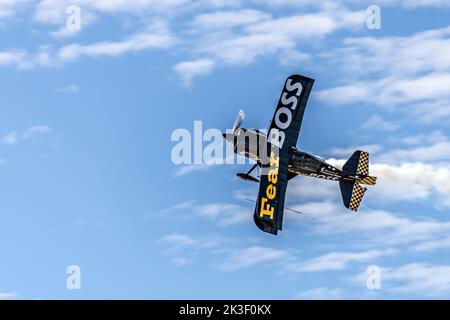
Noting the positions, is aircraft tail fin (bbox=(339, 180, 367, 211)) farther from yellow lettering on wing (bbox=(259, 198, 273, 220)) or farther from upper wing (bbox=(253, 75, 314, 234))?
yellow lettering on wing (bbox=(259, 198, 273, 220))

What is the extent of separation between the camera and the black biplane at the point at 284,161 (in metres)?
62.6

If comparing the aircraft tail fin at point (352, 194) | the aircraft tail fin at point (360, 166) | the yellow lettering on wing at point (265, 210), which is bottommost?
the yellow lettering on wing at point (265, 210)

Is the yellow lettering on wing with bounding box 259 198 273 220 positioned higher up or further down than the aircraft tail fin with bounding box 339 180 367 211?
further down

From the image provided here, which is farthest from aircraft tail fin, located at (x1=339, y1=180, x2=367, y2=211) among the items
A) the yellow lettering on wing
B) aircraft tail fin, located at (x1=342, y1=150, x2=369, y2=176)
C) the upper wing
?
the yellow lettering on wing

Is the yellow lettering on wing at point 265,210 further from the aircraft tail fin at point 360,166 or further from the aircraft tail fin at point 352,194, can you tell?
the aircraft tail fin at point 360,166

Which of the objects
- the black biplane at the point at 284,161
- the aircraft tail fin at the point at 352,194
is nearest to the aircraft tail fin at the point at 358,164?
the black biplane at the point at 284,161

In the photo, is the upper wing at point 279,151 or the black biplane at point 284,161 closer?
the upper wing at point 279,151

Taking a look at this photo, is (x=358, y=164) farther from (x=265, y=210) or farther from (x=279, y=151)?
(x=265, y=210)

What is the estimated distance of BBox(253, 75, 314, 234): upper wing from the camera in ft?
205
